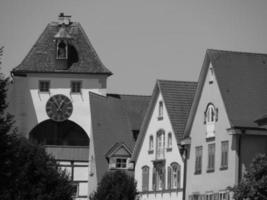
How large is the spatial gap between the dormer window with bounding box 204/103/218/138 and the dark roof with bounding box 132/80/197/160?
278 inches

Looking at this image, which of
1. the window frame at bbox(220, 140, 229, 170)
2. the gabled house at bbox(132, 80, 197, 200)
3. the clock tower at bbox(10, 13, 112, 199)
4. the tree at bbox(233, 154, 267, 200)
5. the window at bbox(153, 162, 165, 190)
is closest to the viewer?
the tree at bbox(233, 154, 267, 200)

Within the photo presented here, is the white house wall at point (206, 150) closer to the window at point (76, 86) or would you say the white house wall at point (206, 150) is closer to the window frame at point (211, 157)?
the window frame at point (211, 157)

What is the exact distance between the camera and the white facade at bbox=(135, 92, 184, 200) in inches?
4193

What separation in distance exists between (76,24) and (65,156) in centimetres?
1839

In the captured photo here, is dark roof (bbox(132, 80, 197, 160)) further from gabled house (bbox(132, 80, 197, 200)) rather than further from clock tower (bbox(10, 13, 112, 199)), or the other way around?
clock tower (bbox(10, 13, 112, 199))

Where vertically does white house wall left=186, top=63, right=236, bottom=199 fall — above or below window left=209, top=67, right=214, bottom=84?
below

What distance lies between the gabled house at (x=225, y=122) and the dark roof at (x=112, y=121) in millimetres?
28636

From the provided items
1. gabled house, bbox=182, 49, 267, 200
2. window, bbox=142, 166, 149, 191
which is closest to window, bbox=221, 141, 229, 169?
gabled house, bbox=182, 49, 267, 200

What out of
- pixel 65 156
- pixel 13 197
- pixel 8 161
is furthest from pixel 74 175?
pixel 8 161

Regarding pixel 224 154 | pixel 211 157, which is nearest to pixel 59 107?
pixel 211 157

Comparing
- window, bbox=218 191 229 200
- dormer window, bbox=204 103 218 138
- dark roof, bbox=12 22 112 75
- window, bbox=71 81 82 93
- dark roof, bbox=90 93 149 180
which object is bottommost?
window, bbox=218 191 229 200

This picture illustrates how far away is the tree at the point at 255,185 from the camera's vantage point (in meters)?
80.1

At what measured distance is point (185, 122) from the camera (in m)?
107

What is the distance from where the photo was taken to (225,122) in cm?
9469
